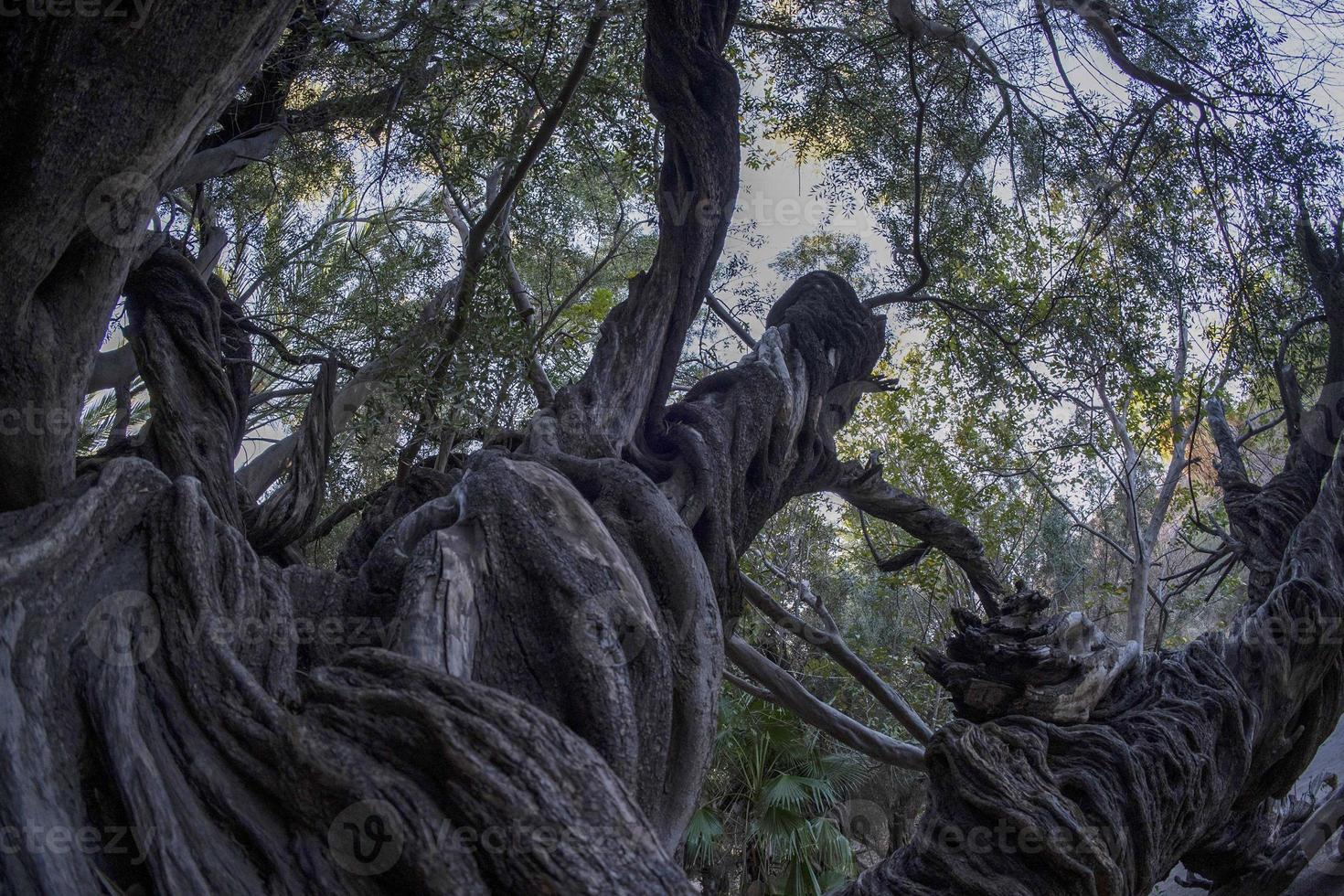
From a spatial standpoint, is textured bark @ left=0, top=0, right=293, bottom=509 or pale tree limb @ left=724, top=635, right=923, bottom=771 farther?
pale tree limb @ left=724, top=635, right=923, bottom=771

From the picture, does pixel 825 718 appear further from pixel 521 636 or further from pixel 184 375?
pixel 184 375

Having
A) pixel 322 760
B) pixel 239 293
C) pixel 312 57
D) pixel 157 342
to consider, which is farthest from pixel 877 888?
pixel 239 293

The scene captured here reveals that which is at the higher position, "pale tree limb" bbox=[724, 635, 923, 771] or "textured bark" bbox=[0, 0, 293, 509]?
"textured bark" bbox=[0, 0, 293, 509]

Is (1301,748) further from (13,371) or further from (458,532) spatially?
(13,371)


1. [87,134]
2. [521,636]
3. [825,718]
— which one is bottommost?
[825,718]

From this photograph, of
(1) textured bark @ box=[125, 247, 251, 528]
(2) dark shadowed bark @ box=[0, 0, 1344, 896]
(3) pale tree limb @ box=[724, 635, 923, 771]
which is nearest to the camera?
(2) dark shadowed bark @ box=[0, 0, 1344, 896]

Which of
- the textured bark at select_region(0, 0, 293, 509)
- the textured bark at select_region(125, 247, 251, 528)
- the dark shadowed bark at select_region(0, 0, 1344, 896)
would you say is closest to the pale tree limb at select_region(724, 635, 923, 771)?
the dark shadowed bark at select_region(0, 0, 1344, 896)

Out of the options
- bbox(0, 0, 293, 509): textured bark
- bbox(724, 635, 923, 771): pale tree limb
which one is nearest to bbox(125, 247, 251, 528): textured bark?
bbox(0, 0, 293, 509): textured bark

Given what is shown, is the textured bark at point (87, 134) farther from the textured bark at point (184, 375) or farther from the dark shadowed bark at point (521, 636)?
the textured bark at point (184, 375)

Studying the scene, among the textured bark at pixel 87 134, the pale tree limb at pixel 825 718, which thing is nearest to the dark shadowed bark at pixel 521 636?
the textured bark at pixel 87 134

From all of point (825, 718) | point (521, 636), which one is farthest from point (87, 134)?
point (825, 718)

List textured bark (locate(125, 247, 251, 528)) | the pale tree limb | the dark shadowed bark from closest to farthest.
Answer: the dark shadowed bark, textured bark (locate(125, 247, 251, 528)), the pale tree limb

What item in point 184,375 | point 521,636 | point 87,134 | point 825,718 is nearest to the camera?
point 87,134

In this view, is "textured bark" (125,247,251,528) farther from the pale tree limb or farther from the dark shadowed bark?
the pale tree limb
